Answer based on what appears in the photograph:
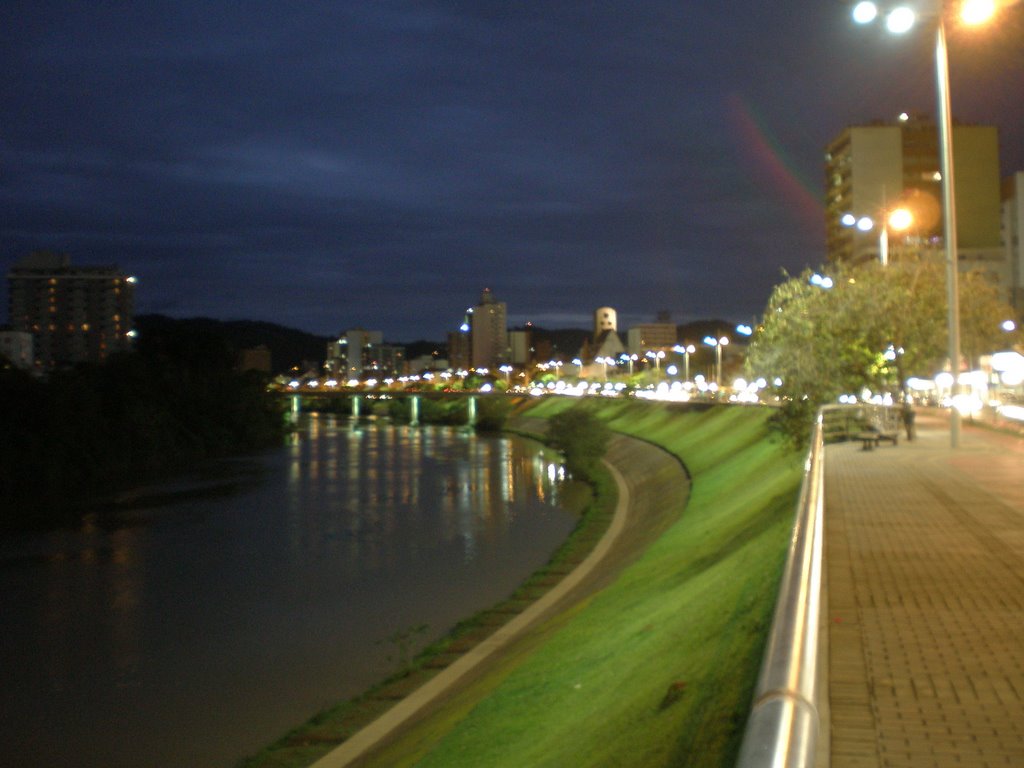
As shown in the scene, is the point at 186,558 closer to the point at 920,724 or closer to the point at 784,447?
the point at 784,447

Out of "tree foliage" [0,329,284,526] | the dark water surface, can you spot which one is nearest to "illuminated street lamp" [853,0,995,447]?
the dark water surface

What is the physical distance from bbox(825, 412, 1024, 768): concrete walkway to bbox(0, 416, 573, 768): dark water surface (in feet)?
29.1

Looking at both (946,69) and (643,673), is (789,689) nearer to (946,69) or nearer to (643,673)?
(643,673)

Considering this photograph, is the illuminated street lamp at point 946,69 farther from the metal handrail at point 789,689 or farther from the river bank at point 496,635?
the metal handrail at point 789,689

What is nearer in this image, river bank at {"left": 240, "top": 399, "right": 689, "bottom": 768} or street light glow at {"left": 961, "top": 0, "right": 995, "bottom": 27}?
river bank at {"left": 240, "top": 399, "right": 689, "bottom": 768}

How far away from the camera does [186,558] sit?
2973 cm

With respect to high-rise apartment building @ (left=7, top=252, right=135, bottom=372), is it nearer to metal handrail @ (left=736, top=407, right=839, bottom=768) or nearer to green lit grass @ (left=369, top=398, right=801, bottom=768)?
green lit grass @ (left=369, top=398, right=801, bottom=768)

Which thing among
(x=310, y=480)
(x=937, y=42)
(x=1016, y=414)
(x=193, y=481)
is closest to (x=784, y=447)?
(x=1016, y=414)

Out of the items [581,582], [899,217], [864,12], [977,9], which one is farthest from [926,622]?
[899,217]

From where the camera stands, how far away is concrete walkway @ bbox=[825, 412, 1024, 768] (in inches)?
197

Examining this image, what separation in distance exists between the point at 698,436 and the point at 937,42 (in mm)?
32626

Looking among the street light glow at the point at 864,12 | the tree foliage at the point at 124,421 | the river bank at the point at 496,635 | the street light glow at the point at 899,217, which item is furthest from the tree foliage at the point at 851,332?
the tree foliage at the point at 124,421

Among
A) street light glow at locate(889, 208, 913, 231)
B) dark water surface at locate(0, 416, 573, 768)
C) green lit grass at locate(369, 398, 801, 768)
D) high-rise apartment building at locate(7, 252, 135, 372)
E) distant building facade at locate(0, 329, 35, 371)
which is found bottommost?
dark water surface at locate(0, 416, 573, 768)

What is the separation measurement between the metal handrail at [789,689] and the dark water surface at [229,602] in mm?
12207
